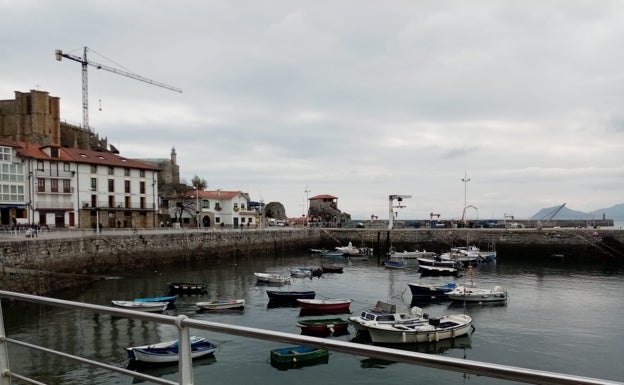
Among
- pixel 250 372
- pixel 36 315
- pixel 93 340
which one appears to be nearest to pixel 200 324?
pixel 250 372

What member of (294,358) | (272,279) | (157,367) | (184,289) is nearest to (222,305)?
(184,289)

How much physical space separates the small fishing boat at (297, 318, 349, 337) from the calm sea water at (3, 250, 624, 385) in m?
0.73

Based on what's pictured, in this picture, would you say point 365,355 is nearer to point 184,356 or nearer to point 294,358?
point 184,356

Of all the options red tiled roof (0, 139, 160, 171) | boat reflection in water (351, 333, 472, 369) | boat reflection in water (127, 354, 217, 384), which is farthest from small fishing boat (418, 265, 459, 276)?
red tiled roof (0, 139, 160, 171)

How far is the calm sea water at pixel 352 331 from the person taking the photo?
1850 centimetres

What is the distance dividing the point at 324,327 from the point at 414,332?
16.0 ft

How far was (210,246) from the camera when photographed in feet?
199

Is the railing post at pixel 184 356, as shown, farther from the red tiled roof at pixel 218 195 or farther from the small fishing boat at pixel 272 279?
the red tiled roof at pixel 218 195

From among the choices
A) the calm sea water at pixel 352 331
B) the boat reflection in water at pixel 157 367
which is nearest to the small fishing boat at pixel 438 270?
the calm sea water at pixel 352 331

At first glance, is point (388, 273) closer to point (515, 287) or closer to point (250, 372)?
point (515, 287)

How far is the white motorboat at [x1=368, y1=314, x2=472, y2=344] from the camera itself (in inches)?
913

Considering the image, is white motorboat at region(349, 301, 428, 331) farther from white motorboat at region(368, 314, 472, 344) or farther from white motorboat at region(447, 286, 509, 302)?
white motorboat at region(447, 286, 509, 302)

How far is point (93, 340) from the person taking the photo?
878 inches

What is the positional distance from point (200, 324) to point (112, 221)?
67.2m
